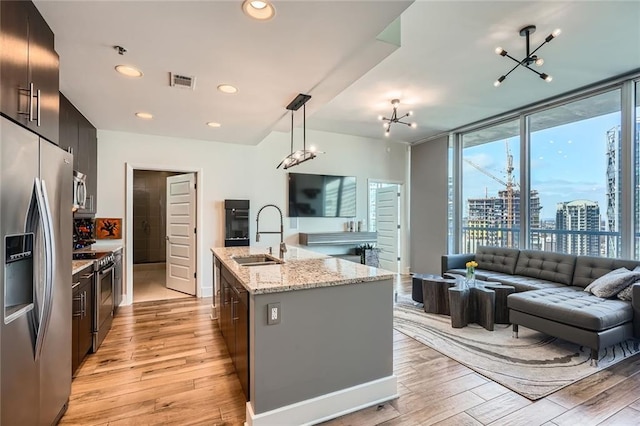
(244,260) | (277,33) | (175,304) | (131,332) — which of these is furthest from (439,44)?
(175,304)

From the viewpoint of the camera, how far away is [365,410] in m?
2.06

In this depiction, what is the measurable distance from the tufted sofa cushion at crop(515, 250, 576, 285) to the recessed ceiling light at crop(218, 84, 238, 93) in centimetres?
459

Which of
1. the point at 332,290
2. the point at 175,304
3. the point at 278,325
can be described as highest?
the point at 332,290

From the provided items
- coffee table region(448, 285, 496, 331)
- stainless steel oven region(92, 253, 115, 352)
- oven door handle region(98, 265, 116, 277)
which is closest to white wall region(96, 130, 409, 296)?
oven door handle region(98, 265, 116, 277)

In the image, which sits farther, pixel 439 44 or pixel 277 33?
pixel 439 44

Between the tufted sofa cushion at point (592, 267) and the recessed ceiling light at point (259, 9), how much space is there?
14.7 feet

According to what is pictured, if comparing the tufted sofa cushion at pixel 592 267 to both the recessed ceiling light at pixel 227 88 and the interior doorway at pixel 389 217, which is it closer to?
the interior doorway at pixel 389 217

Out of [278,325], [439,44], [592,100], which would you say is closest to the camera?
[278,325]

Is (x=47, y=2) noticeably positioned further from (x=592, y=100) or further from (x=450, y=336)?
(x=592, y=100)

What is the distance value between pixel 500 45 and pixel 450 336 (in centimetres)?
305

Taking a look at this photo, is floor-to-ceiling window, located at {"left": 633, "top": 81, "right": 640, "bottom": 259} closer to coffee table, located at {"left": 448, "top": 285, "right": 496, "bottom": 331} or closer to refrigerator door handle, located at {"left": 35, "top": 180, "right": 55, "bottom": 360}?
coffee table, located at {"left": 448, "top": 285, "right": 496, "bottom": 331}

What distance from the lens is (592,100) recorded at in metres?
4.12

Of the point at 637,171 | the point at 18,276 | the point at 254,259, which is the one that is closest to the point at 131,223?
the point at 254,259

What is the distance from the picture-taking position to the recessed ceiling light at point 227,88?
292cm
